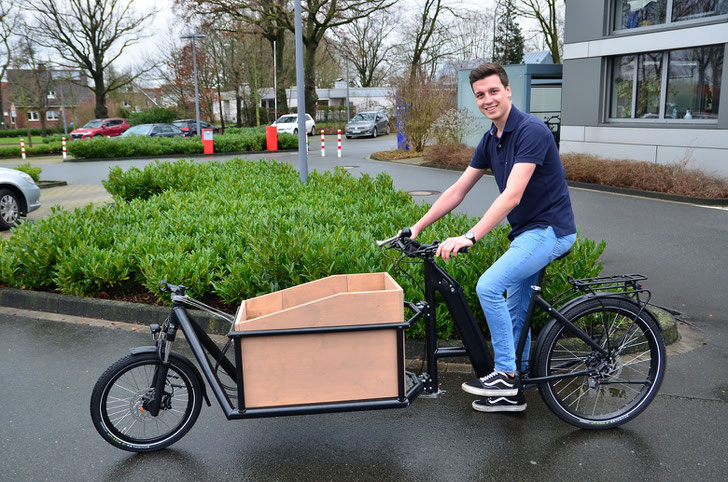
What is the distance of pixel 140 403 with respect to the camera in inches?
132

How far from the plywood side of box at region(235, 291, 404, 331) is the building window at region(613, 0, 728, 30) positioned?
598 inches

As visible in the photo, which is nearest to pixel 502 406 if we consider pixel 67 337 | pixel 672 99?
pixel 67 337

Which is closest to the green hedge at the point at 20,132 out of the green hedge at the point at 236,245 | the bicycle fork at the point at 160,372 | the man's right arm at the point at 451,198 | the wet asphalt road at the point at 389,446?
the green hedge at the point at 236,245

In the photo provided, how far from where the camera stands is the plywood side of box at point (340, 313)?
3.06 meters

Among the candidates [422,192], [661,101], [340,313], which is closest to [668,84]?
[661,101]

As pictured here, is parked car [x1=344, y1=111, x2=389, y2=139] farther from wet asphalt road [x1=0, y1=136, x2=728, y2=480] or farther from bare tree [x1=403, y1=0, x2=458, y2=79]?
wet asphalt road [x1=0, y1=136, x2=728, y2=480]

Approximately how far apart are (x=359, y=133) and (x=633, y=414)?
1397 inches

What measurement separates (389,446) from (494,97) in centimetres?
189

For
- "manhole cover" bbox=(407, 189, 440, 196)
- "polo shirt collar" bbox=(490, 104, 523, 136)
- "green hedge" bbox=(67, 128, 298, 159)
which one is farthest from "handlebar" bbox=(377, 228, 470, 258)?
"green hedge" bbox=(67, 128, 298, 159)

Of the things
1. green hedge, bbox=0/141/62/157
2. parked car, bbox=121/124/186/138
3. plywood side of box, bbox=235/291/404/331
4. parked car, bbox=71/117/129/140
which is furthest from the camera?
parked car, bbox=71/117/129/140

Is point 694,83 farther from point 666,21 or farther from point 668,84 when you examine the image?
point 666,21

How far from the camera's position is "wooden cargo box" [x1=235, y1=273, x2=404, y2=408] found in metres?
3.07

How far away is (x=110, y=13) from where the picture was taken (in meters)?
42.9

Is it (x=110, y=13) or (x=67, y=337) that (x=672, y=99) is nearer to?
(x=67, y=337)
